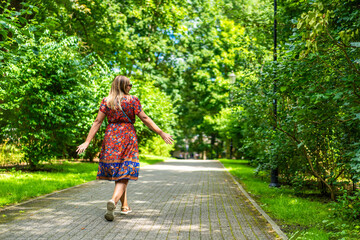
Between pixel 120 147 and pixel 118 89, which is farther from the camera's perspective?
pixel 118 89

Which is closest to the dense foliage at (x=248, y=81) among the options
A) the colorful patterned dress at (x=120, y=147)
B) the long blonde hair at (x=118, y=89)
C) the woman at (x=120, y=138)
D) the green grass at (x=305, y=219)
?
the green grass at (x=305, y=219)

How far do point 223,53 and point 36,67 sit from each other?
81.8ft

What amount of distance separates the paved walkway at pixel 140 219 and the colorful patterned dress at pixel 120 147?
0.77 meters

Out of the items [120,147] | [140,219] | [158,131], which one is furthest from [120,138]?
[140,219]

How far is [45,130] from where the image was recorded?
39.2ft

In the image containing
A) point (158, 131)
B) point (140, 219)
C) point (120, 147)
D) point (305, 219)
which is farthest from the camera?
point (305, 219)

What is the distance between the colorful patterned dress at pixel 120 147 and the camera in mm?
5445

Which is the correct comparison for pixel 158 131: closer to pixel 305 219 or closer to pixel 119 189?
pixel 119 189

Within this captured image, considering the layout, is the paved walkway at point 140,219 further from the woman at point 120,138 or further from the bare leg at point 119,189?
the woman at point 120,138

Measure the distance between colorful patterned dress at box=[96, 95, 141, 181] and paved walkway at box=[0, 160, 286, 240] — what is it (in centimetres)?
77

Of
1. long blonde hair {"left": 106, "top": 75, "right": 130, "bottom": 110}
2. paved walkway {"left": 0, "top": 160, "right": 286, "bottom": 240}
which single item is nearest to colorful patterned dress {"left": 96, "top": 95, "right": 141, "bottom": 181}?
long blonde hair {"left": 106, "top": 75, "right": 130, "bottom": 110}

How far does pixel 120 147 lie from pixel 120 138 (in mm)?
148

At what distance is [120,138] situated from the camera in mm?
5504

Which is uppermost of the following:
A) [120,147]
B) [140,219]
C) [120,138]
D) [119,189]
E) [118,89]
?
[118,89]
